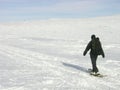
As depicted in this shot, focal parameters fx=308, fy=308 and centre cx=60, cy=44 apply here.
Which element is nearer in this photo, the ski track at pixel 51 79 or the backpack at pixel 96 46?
the ski track at pixel 51 79

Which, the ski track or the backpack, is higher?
the backpack

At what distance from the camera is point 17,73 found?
548 inches

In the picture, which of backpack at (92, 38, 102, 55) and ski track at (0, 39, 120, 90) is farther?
backpack at (92, 38, 102, 55)

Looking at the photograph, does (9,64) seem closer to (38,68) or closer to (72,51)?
(38,68)

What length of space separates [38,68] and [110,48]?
39.7 ft

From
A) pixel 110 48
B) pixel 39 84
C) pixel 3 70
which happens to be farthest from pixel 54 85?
pixel 110 48

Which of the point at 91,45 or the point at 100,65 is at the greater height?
the point at 91,45

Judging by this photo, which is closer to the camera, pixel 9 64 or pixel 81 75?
pixel 81 75

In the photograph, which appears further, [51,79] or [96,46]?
[96,46]

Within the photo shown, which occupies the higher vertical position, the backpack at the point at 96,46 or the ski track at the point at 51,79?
the backpack at the point at 96,46

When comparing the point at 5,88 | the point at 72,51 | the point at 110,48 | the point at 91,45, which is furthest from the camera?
the point at 110,48

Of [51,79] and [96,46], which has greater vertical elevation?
[96,46]

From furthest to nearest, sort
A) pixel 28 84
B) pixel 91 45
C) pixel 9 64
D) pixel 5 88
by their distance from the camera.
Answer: pixel 9 64
pixel 91 45
pixel 28 84
pixel 5 88

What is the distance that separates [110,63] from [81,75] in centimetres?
468
